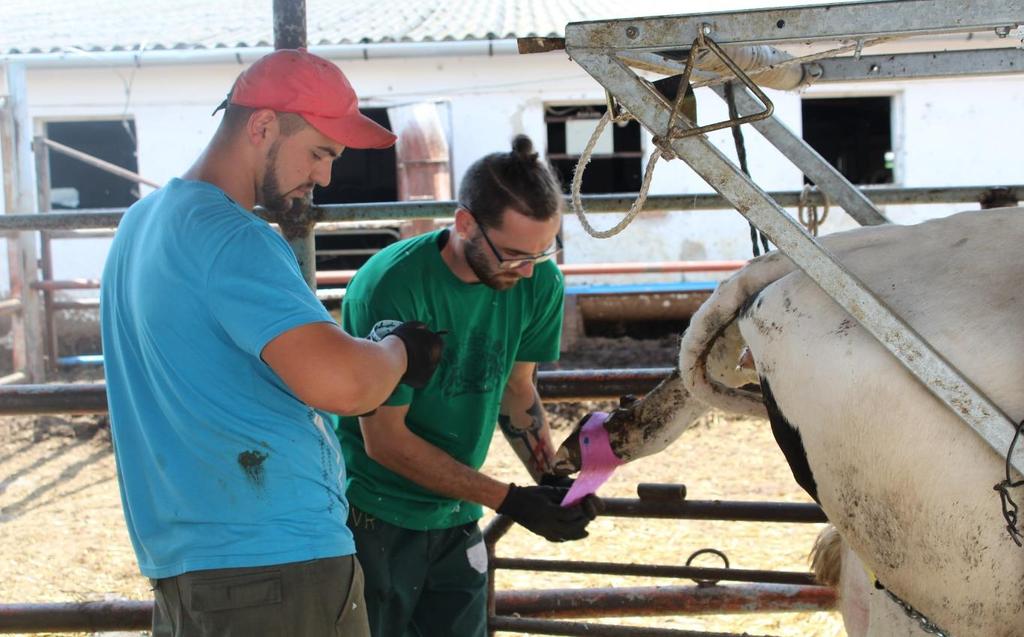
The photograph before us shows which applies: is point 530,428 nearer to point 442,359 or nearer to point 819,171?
point 442,359

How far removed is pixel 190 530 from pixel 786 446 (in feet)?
3.07

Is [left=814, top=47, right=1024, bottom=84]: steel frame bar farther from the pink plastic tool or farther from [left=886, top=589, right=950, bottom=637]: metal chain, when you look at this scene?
[left=886, top=589, right=950, bottom=637]: metal chain

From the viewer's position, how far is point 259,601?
1658 millimetres

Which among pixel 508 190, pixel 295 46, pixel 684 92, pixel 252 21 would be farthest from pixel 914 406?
pixel 252 21

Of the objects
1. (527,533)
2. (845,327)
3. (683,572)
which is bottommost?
(527,533)

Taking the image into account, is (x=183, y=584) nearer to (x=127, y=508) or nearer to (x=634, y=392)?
(x=127, y=508)

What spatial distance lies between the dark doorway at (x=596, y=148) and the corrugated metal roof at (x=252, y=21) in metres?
0.96

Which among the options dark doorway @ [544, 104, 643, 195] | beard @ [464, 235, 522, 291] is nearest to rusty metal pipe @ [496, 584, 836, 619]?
beard @ [464, 235, 522, 291]

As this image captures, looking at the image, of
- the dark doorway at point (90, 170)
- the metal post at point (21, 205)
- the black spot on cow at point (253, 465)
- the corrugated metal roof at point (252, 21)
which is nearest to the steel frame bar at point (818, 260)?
the black spot on cow at point (253, 465)

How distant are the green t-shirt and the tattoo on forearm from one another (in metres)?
0.16

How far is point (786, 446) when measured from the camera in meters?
1.58

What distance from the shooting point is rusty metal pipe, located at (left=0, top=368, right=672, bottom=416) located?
2.52 m

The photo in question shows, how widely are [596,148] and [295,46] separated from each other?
11767mm

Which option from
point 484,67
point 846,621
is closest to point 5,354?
point 484,67
